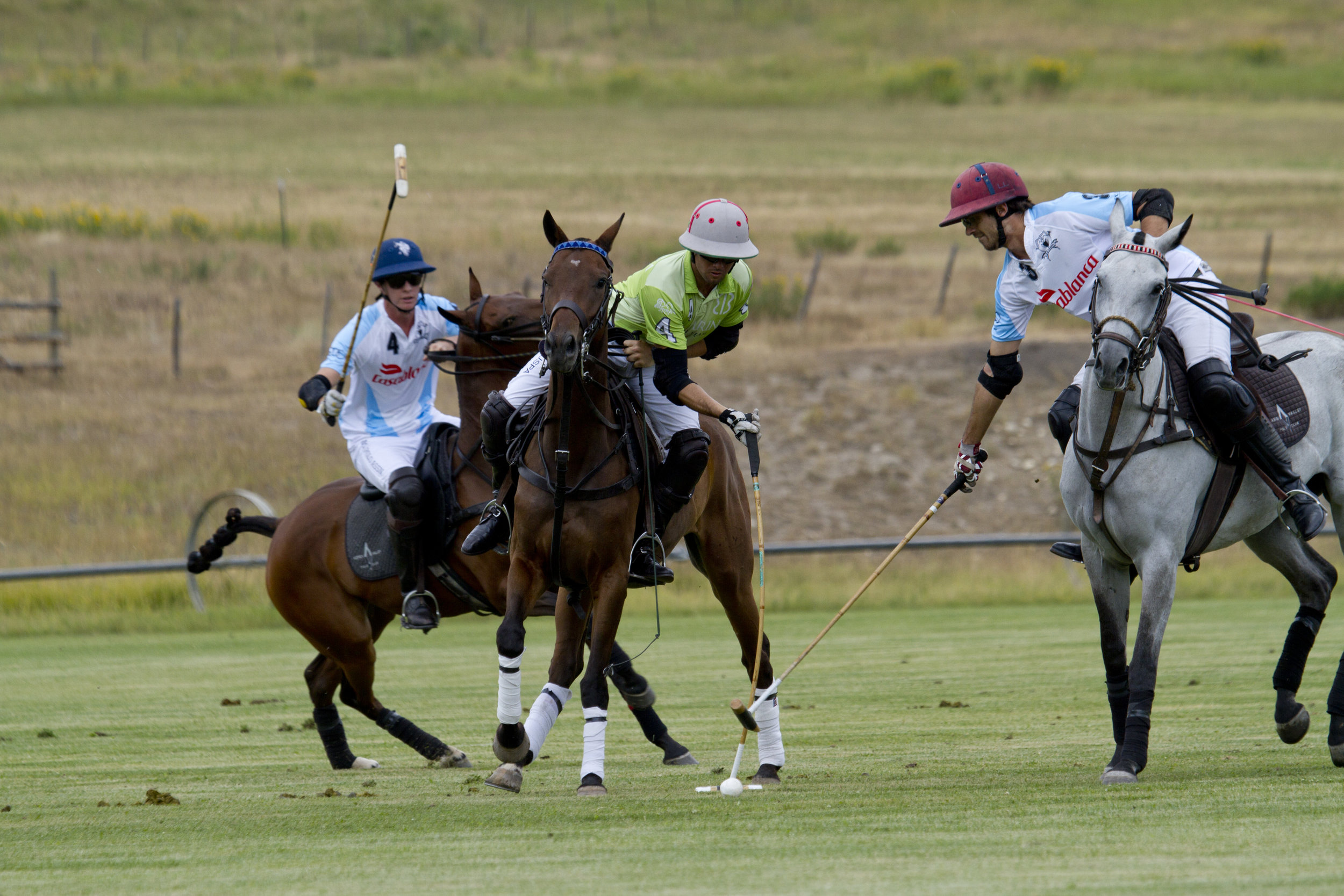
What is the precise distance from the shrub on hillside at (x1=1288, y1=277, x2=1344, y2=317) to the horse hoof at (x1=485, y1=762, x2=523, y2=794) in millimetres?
23817

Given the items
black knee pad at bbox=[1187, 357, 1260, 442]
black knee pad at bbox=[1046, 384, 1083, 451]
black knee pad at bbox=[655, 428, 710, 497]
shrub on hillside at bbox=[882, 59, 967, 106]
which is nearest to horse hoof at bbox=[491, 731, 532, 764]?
black knee pad at bbox=[655, 428, 710, 497]

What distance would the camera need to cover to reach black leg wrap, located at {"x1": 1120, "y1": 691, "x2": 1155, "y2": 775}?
6715 mm

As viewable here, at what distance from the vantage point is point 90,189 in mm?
40688

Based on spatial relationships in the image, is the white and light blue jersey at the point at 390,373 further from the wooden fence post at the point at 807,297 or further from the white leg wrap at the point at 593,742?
the wooden fence post at the point at 807,297

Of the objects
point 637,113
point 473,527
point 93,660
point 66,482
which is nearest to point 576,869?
point 473,527

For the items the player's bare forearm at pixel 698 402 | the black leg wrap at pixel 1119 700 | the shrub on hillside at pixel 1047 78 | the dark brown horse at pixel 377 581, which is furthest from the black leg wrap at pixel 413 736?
the shrub on hillside at pixel 1047 78

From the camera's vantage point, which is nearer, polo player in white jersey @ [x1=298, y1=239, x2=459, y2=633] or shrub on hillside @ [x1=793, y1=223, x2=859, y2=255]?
polo player in white jersey @ [x1=298, y1=239, x2=459, y2=633]

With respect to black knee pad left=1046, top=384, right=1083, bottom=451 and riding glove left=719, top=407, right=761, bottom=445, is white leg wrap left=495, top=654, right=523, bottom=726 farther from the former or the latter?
black knee pad left=1046, top=384, right=1083, bottom=451

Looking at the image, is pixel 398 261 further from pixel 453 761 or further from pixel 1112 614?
pixel 1112 614

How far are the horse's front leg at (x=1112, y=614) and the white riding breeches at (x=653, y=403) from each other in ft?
6.34

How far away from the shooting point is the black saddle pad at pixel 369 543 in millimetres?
8984

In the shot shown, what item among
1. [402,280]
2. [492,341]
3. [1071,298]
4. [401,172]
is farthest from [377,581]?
[1071,298]

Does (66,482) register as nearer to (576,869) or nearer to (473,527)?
(473,527)

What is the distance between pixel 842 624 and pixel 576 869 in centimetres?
1010
